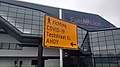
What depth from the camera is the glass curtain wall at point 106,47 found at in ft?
103

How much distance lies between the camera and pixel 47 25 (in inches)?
500

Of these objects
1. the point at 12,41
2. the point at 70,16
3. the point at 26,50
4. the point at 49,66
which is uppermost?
the point at 70,16

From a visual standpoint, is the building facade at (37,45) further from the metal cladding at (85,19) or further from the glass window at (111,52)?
Answer: the metal cladding at (85,19)

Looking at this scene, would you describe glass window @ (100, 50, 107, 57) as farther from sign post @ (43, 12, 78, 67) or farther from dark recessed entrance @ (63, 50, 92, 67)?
sign post @ (43, 12, 78, 67)

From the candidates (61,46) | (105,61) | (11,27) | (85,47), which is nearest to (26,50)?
(11,27)

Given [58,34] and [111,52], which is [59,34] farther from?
[111,52]

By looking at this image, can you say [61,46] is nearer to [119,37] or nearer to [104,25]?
Answer: [119,37]

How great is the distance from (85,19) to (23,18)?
23071mm

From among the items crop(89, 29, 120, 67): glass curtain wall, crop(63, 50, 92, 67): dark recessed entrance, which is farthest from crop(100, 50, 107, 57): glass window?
crop(63, 50, 92, 67): dark recessed entrance

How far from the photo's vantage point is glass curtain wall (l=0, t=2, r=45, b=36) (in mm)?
29453

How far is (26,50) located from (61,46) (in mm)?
20275

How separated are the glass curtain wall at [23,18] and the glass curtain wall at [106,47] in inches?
511

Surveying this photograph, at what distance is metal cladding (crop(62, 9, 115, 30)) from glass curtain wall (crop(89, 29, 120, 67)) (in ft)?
37.9

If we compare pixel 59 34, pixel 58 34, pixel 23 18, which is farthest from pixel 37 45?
pixel 58 34
